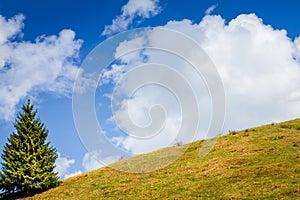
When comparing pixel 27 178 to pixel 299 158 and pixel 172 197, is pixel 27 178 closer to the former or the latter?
pixel 172 197

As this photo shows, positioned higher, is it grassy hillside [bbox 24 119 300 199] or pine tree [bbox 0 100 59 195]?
pine tree [bbox 0 100 59 195]

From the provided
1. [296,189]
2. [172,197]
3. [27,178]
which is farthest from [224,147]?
[27,178]

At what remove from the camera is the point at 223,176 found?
3142 centimetres

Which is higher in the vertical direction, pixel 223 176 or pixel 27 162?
Answer: pixel 27 162

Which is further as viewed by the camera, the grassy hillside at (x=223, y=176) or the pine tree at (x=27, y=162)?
the pine tree at (x=27, y=162)

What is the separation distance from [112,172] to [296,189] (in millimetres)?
26983

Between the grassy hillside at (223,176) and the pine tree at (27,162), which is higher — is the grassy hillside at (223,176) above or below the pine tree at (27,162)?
below

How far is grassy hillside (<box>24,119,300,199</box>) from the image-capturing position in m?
26.4

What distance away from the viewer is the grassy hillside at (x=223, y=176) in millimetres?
26438

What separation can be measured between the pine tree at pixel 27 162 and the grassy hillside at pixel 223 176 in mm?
2666

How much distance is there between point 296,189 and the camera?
2323 centimetres

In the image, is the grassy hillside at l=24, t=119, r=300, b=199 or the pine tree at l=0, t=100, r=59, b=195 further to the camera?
the pine tree at l=0, t=100, r=59, b=195

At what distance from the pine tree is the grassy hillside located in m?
2.67

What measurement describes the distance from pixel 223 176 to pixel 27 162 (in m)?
26.7
